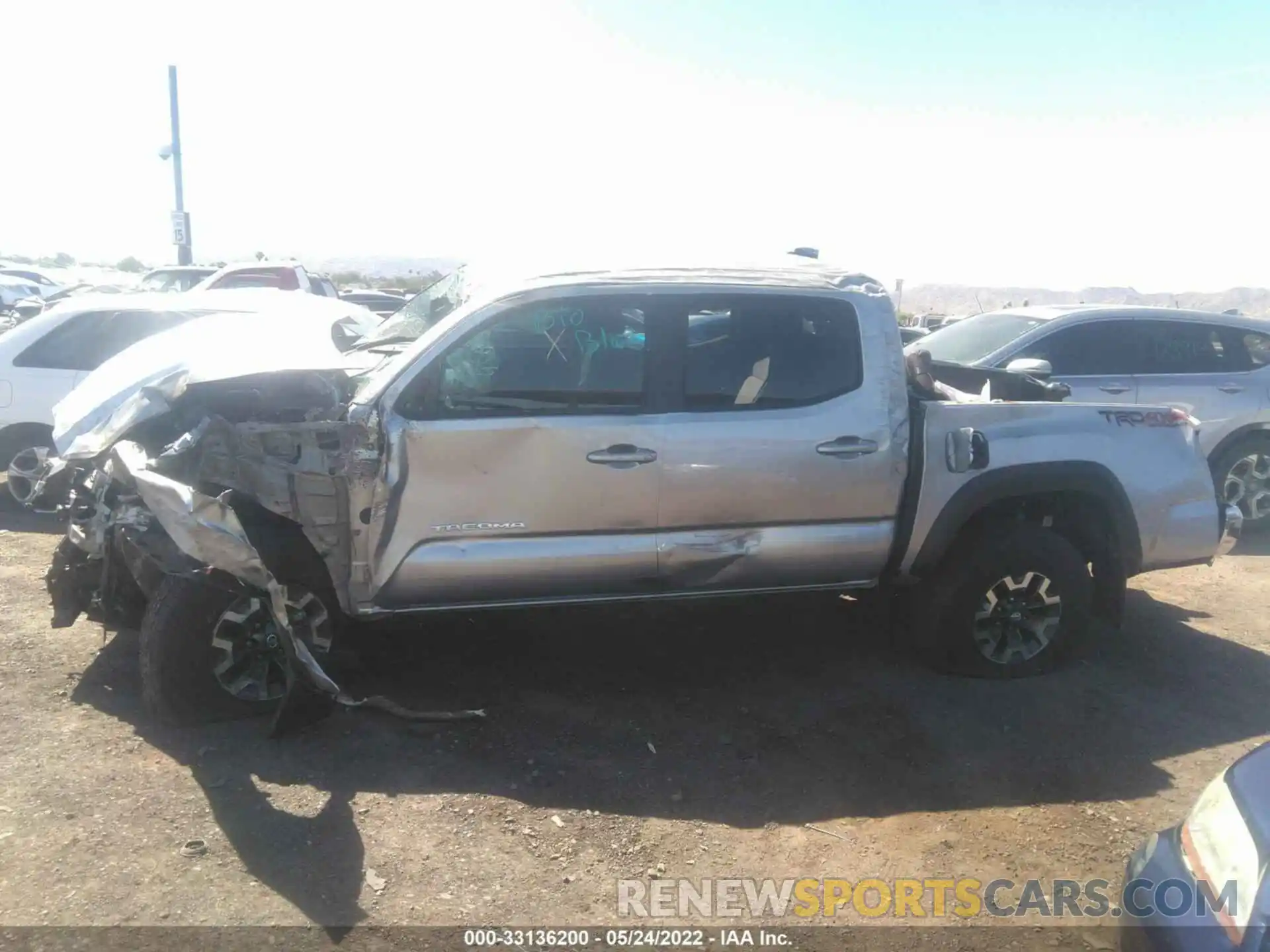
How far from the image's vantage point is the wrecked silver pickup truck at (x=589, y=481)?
3969 mm

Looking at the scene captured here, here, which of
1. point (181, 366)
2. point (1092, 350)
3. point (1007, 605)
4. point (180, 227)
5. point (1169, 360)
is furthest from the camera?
point (180, 227)

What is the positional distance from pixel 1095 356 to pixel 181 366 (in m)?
6.59

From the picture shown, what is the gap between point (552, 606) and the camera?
434cm

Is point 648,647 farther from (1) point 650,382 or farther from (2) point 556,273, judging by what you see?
(2) point 556,273

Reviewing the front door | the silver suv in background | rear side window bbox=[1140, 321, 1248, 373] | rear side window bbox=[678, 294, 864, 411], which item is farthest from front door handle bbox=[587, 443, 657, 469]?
rear side window bbox=[1140, 321, 1248, 373]

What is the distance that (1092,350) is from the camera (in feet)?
25.1

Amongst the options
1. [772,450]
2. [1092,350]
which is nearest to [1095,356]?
[1092,350]

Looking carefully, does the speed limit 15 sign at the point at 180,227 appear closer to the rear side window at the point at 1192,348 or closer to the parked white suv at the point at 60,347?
the parked white suv at the point at 60,347

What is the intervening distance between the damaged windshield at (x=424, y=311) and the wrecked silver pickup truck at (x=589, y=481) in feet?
0.06

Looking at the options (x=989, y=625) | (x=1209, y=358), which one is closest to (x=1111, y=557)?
(x=989, y=625)

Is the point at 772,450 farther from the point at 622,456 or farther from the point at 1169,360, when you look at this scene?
the point at 1169,360

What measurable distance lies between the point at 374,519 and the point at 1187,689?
4.02 meters

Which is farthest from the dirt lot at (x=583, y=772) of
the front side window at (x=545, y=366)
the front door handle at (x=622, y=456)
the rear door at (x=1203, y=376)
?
the rear door at (x=1203, y=376)

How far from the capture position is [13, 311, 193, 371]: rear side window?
7.27 metres
